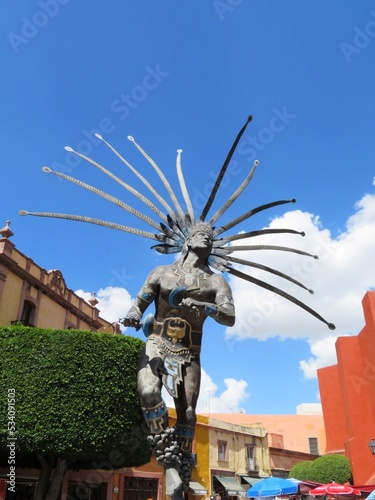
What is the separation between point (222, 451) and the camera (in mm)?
29984

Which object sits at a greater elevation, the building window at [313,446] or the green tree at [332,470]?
the building window at [313,446]

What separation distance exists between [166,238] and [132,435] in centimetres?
702

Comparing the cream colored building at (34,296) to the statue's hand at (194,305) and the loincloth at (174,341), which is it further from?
the statue's hand at (194,305)

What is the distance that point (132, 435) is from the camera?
13031mm

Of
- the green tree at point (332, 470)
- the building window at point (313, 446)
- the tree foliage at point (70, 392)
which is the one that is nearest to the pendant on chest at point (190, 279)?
the tree foliage at point (70, 392)

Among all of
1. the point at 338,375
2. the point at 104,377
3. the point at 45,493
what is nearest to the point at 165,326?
the point at 104,377

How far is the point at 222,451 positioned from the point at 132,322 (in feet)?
85.1

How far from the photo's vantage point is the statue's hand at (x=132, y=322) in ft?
23.1

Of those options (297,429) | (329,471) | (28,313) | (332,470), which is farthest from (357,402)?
(297,429)

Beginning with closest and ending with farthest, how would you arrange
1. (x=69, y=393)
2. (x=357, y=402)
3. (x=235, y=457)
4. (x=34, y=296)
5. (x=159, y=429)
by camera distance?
(x=159, y=429) < (x=69, y=393) < (x=34, y=296) < (x=357, y=402) < (x=235, y=457)

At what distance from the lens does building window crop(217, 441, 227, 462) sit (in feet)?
97.1

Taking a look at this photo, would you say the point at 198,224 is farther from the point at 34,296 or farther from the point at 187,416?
the point at 34,296

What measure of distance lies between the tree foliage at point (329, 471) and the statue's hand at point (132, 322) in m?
20.5

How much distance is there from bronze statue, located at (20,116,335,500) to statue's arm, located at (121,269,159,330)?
0.02m
